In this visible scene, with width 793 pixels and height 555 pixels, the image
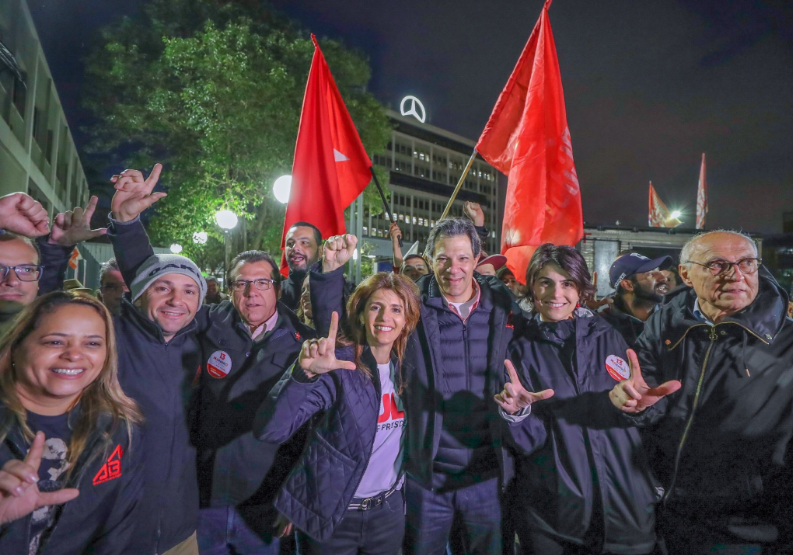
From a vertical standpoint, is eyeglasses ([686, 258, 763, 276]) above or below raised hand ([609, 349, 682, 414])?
above

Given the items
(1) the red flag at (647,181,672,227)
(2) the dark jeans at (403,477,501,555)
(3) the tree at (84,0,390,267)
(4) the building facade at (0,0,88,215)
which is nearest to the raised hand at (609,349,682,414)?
(2) the dark jeans at (403,477,501,555)

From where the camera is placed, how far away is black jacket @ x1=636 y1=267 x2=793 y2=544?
228cm

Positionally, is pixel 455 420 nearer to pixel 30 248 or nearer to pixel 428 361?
pixel 428 361

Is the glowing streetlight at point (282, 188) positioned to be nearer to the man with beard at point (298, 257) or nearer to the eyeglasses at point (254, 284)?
the man with beard at point (298, 257)

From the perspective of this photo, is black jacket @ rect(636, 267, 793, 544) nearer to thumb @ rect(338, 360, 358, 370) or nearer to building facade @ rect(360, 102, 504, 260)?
thumb @ rect(338, 360, 358, 370)

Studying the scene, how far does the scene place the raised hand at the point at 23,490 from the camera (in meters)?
1.62

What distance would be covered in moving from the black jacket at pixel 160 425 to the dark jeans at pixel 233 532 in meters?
0.12

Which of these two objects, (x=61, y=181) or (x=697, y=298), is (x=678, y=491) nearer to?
(x=697, y=298)

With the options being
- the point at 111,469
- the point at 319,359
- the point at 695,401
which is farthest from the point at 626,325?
the point at 111,469

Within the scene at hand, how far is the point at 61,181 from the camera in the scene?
982 inches

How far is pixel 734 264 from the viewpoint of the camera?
2.44 meters

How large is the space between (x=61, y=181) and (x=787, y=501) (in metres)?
30.6

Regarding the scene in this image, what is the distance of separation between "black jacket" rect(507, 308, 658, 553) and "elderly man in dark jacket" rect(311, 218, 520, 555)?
20cm

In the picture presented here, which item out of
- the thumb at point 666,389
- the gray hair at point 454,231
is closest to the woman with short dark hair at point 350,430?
the gray hair at point 454,231
